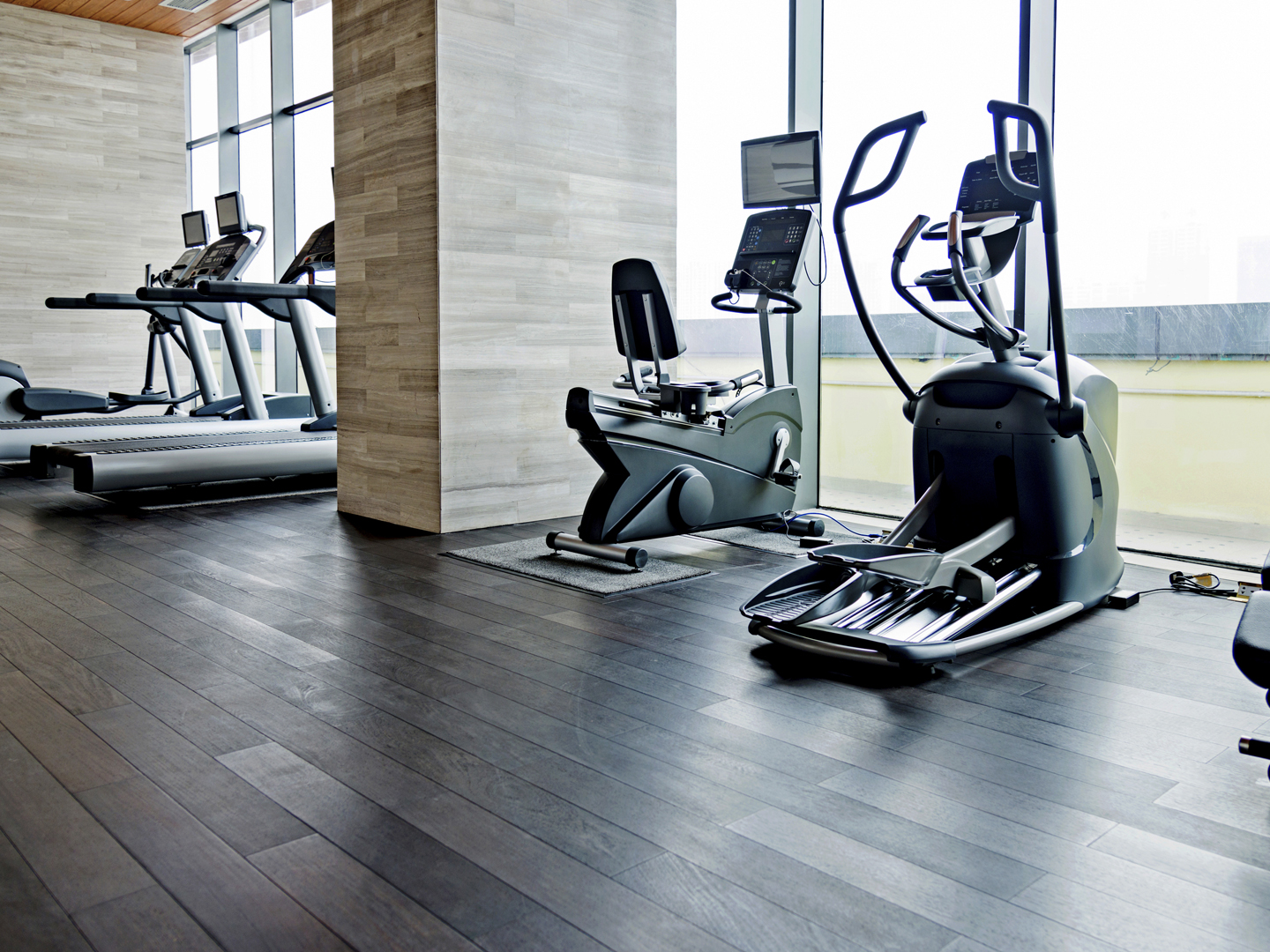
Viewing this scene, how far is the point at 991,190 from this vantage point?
3025 mm

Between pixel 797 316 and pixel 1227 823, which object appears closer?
pixel 1227 823

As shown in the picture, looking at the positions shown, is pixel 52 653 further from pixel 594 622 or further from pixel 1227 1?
pixel 1227 1

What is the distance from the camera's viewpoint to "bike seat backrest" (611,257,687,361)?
367cm

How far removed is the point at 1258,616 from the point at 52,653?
9.21ft

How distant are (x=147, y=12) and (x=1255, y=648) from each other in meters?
9.89

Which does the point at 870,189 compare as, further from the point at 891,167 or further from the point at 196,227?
the point at 196,227

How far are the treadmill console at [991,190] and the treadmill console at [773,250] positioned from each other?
97 centimetres

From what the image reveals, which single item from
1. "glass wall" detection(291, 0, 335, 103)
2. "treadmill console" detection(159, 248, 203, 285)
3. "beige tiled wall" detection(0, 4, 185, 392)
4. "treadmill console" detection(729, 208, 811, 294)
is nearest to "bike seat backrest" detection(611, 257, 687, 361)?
"treadmill console" detection(729, 208, 811, 294)

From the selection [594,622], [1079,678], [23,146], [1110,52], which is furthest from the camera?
[23,146]

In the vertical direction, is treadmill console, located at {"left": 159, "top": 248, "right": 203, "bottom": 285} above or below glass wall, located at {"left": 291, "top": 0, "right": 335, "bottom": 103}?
below

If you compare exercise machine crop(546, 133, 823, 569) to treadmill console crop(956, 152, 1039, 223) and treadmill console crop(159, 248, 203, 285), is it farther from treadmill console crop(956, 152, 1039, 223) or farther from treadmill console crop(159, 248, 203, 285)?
treadmill console crop(159, 248, 203, 285)

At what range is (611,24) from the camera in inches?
196

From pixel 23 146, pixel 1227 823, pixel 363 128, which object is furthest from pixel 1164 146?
pixel 23 146

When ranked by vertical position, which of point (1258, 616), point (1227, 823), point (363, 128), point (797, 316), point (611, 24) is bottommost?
point (1227, 823)
